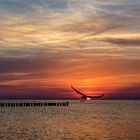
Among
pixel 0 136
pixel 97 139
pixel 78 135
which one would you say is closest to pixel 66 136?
pixel 78 135

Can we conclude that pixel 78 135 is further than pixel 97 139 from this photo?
Yes

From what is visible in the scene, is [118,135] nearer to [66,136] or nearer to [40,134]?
[66,136]

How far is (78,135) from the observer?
53.8m

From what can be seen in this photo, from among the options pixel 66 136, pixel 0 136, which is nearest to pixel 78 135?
pixel 66 136

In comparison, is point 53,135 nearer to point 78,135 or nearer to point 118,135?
point 78,135

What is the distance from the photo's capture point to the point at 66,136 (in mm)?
52906

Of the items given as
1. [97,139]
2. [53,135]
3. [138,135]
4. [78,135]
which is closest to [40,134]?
[53,135]

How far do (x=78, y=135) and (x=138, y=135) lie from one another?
8821 millimetres

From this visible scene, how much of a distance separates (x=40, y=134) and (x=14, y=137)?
5364mm

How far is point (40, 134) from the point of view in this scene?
55594 millimetres

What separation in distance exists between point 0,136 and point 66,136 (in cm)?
932

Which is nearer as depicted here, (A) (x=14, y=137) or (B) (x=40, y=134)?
(A) (x=14, y=137)

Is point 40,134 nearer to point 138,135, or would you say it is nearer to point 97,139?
point 97,139

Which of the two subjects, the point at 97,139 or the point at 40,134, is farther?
the point at 40,134
